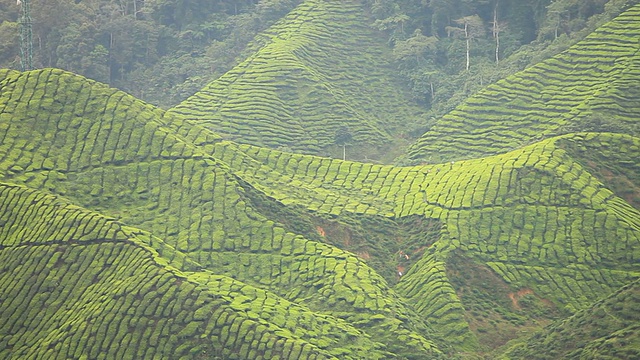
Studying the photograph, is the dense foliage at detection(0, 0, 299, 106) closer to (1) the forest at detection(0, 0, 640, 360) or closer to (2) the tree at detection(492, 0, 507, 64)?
(1) the forest at detection(0, 0, 640, 360)

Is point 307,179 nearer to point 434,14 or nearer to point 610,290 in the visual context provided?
point 610,290

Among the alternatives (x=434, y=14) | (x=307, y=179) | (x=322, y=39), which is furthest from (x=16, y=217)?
(x=434, y=14)

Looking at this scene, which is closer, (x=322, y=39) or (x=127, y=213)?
(x=127, y=213)

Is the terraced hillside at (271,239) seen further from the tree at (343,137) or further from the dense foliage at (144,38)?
the dense foliage at (144,38)

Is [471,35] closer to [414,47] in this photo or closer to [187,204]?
[414,47]

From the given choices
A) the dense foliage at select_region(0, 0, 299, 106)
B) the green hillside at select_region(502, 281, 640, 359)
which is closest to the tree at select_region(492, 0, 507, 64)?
the dense foliage at select_region(0, 0, 299, 106)

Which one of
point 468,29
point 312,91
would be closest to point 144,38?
point 312,91
